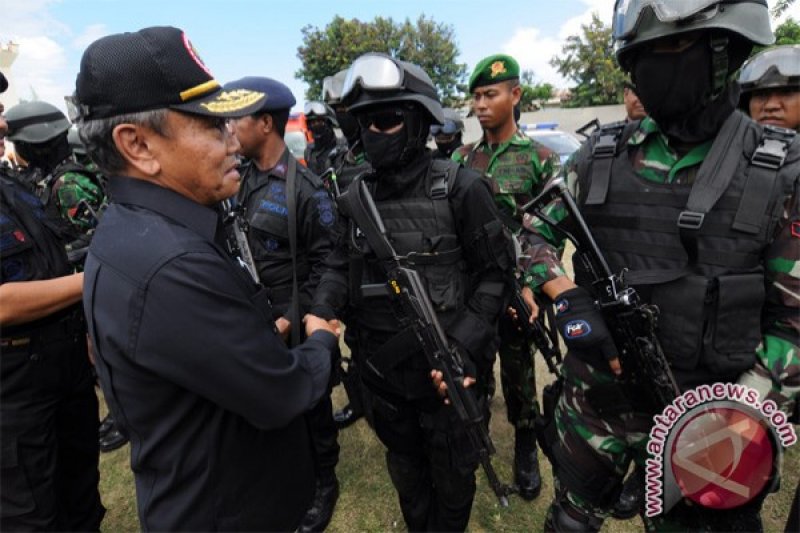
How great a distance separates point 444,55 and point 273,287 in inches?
1752

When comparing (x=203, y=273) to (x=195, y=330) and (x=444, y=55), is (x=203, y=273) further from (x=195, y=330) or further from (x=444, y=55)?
(x=444, y=55)

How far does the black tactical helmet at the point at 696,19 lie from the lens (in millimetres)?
1322

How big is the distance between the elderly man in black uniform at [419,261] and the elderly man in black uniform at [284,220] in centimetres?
43

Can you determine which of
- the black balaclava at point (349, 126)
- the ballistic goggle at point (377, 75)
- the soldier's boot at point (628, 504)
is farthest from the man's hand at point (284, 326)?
the black balaclava at point (349, 126)

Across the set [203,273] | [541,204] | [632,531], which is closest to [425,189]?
[541,204]

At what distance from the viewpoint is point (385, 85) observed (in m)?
1.95

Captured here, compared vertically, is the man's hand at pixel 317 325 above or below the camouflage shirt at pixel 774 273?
below

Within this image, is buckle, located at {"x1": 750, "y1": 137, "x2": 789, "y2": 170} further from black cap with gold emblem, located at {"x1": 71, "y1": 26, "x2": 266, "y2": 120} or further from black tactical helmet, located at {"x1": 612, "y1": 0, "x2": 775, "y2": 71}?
black cap with gold emblem, located at {"x1": 71, "y1": 26, "x2": 266, "y2": 120}

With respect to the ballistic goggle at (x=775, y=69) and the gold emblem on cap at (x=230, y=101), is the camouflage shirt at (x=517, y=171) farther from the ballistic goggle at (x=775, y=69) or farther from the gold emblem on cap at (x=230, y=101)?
the gold emblem on cap at (x=230, y=101)

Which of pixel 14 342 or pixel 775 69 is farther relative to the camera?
pixel 775 69

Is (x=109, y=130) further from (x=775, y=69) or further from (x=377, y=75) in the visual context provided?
(x=775, y=69)

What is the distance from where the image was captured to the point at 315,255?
2.67 m

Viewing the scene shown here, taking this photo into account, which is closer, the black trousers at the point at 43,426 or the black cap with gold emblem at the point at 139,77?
the black cap with gold emblem at the point at 139,77

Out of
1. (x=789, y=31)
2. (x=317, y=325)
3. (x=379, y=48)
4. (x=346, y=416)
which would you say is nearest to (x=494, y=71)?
(x=317, y=325)
